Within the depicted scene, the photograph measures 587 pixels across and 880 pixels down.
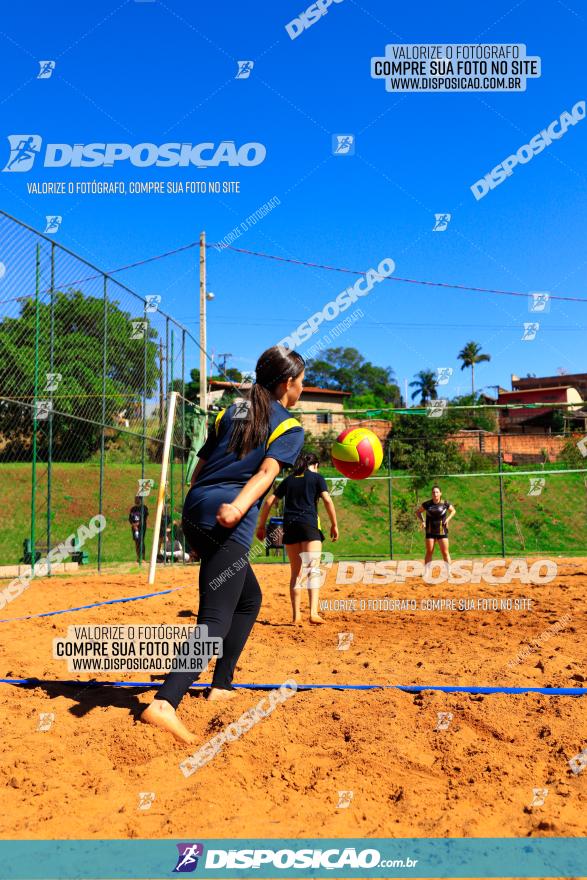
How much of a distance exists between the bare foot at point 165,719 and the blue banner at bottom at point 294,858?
86cm

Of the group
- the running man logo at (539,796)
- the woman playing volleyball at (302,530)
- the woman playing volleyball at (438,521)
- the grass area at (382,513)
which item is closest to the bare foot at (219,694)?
the running man logo at (539,796)

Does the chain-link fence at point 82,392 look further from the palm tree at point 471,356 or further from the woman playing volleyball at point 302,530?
the palm tree at point 471,356

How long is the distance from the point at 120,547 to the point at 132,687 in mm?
18820

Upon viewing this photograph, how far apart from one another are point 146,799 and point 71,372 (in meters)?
10.9

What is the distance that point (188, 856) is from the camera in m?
2.45

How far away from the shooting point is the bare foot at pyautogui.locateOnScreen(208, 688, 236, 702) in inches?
162

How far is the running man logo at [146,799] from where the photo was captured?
2.83 m

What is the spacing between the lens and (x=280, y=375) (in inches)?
158

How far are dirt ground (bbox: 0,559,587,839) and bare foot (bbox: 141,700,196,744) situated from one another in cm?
6

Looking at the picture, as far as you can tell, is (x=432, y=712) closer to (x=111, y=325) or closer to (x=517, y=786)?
(x=517, y=786)

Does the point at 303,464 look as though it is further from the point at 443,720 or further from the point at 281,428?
the point at 443,720

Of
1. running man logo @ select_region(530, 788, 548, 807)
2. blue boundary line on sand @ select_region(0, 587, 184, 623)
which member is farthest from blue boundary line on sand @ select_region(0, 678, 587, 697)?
blue boundary line on sand @ select_region(0, 587, 184, 623)

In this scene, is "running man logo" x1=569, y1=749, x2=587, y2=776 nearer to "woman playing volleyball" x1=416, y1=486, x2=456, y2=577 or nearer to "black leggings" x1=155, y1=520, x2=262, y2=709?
"black leggings" x1=155, y1=520, x2=262, y2=709

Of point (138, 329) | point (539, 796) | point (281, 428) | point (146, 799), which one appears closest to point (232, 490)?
point (281, 428)
